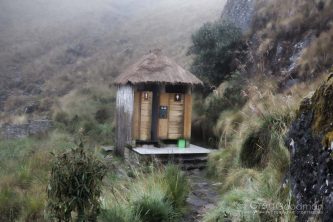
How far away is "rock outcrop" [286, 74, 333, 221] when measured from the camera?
9.47ft

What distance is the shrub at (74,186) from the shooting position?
14.2 ft

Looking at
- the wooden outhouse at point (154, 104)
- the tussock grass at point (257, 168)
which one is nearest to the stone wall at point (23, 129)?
the wooden outhouse at point (154, 104)

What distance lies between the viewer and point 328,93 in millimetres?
3221

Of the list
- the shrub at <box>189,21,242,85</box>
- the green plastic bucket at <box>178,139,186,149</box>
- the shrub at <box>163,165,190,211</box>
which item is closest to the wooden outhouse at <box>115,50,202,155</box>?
the green plastic bucket at <box>178,139,186,149</box>

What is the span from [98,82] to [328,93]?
66.1 feet

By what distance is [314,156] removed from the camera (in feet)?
10.3

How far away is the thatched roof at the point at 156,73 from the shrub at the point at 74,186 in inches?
266

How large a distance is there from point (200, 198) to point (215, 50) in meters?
8.56

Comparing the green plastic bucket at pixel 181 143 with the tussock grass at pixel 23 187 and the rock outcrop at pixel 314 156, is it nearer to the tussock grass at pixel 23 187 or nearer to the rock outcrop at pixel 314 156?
the tussock grass at pixel 23 187

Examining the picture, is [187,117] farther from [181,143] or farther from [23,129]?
[23,129]

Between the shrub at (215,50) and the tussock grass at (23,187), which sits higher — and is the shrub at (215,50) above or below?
above

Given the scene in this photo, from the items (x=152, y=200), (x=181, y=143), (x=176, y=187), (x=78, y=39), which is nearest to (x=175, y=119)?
(x=181, y=143)

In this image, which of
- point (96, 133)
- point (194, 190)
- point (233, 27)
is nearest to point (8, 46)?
point (96, 133)

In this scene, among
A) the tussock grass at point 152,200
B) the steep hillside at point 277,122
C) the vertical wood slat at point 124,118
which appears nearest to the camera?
the steep hillside at point 277,122
